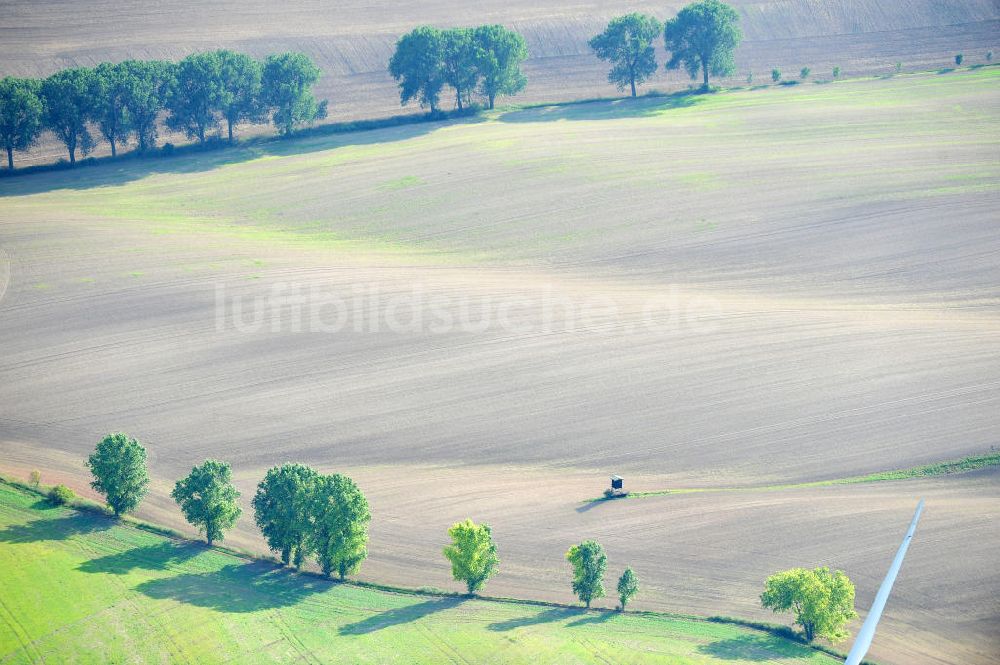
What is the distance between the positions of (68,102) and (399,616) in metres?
86.4

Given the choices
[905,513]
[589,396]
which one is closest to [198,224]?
[589,396]

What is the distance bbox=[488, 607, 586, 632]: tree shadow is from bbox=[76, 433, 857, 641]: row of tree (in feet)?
3.11

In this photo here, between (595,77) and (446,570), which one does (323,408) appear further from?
(595,77)

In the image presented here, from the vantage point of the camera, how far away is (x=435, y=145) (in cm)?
12012

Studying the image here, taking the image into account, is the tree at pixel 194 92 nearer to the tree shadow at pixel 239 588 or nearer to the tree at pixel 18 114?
the tree at pixel 18 114

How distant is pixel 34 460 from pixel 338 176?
55512 millimetres

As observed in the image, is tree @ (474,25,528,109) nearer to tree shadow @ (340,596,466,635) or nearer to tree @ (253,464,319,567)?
tree @ (253,464,319,567)

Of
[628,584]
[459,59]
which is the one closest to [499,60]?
[459,59]

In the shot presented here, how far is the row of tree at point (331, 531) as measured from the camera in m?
47.8

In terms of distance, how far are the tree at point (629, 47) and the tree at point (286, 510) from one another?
314ft

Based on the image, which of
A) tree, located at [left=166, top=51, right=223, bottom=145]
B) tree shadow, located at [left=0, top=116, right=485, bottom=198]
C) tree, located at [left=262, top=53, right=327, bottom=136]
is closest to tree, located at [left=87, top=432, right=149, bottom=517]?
tree shadow, located at [left=0, top=116, right=485, bottom=198]

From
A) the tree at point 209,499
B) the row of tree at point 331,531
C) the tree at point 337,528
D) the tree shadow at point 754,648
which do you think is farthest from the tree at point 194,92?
the tree shadow at point 754,648

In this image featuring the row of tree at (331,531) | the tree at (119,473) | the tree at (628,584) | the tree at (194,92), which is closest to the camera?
the row of tree at (331,531)

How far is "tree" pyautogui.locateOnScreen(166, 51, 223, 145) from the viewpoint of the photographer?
393ft
